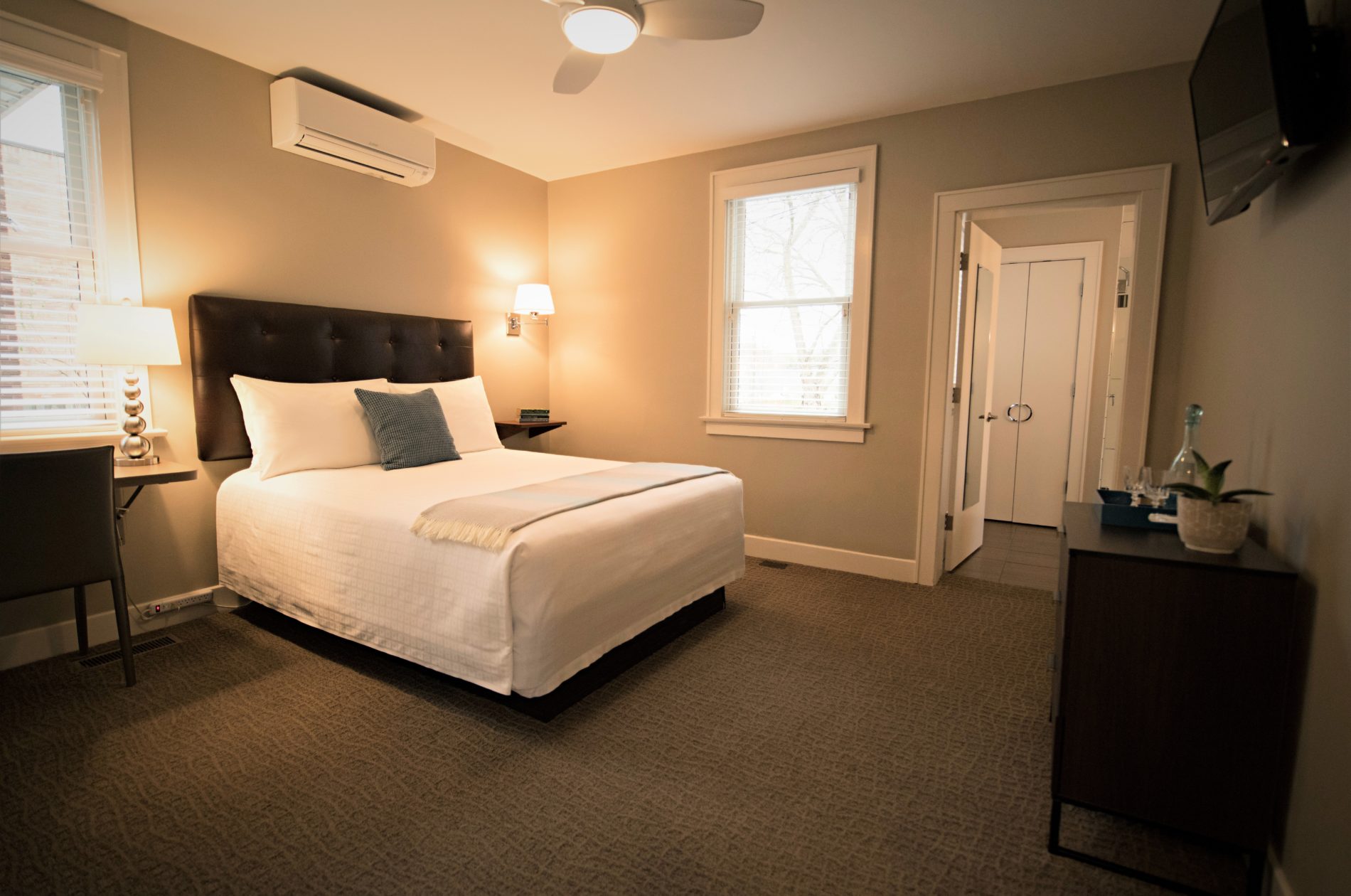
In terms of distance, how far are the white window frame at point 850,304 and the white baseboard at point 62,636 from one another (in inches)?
120

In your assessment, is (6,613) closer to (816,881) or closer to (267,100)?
(267,100)

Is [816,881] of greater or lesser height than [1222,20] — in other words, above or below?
below

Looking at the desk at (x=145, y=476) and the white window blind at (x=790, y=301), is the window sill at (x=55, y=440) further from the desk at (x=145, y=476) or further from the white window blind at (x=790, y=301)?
the white window blind at (x=790, y=301)

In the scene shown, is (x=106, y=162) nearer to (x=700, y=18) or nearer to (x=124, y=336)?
(x=124, y=336)

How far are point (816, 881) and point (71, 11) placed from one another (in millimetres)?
3941

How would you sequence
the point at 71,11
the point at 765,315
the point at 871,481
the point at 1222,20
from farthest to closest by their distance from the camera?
1. the point at 765,315
2. the point at 871,481
3. the point at 71,11
4. the point at 1222,20

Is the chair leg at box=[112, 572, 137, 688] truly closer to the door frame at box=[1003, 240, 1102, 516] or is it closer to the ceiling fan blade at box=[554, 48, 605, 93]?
the ceiling fan blade at box=[554, 48, 605, 93]

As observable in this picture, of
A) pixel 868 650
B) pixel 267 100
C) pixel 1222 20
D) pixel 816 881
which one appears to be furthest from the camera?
pixel 267 100

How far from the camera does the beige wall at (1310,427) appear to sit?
1.21m

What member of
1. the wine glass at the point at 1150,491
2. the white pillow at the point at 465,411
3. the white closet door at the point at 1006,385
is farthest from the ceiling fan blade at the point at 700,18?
the white closet door at the point at 1006,385

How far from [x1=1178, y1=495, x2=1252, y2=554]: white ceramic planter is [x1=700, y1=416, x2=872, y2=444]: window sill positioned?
86.9 inches

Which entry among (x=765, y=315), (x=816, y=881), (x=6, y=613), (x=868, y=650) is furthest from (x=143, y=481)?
(x=765, y=315)

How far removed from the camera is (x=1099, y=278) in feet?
15.3

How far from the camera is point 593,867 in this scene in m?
1.54
